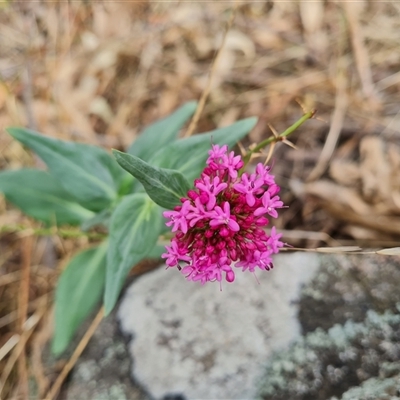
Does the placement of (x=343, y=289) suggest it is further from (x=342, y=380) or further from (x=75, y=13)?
(x=75, y=13)

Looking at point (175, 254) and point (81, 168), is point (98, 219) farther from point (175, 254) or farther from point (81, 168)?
point (175, 254)

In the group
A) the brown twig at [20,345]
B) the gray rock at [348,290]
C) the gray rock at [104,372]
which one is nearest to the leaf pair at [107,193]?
the gray rock at [104,372]

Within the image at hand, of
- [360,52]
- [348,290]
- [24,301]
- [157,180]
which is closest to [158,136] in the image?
[157,180]

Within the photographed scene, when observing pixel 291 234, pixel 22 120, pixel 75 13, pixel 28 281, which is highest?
pixel 75 13

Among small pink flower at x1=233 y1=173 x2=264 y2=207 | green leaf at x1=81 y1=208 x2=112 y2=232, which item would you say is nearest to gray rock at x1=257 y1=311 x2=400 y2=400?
small pink flower at x1=233 y1=173 x2=264 y2=207

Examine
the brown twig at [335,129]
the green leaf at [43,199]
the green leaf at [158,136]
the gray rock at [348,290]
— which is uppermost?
the green leaf at [158,136]

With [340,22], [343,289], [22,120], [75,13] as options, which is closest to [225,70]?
[340,22]

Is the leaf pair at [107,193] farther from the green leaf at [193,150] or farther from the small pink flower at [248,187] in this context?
the small pink flower at [248,187]
